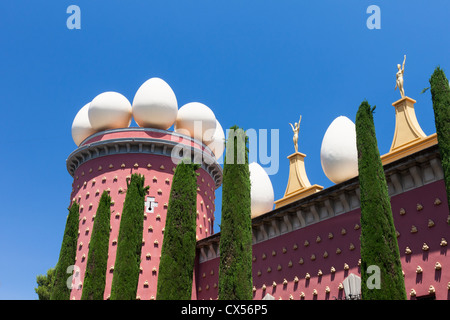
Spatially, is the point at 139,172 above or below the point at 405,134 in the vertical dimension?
above

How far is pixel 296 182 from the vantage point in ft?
80.6

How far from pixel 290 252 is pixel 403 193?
19.2ft

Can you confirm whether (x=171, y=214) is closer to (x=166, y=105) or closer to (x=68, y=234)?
(x=68, y=234)

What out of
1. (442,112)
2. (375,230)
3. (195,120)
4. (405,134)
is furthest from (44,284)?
(442,112)

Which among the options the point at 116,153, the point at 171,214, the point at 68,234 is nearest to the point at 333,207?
Answer: the point at 171,214

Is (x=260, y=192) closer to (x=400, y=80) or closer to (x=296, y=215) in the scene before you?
(x=296, y=215)

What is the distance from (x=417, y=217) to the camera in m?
16.4

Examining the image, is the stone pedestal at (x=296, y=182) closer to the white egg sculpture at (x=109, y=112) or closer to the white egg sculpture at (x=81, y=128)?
the white egg sculpture at (x=109, y=112)

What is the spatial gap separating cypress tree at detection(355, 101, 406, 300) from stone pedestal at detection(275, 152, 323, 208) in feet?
26.4

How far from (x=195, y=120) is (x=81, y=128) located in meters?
7.68

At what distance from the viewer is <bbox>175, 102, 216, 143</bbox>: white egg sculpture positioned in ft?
99.7

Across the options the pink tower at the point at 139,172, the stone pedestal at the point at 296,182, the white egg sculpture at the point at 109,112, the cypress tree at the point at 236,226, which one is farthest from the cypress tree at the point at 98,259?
the stone pedestal at the point at 296,182
